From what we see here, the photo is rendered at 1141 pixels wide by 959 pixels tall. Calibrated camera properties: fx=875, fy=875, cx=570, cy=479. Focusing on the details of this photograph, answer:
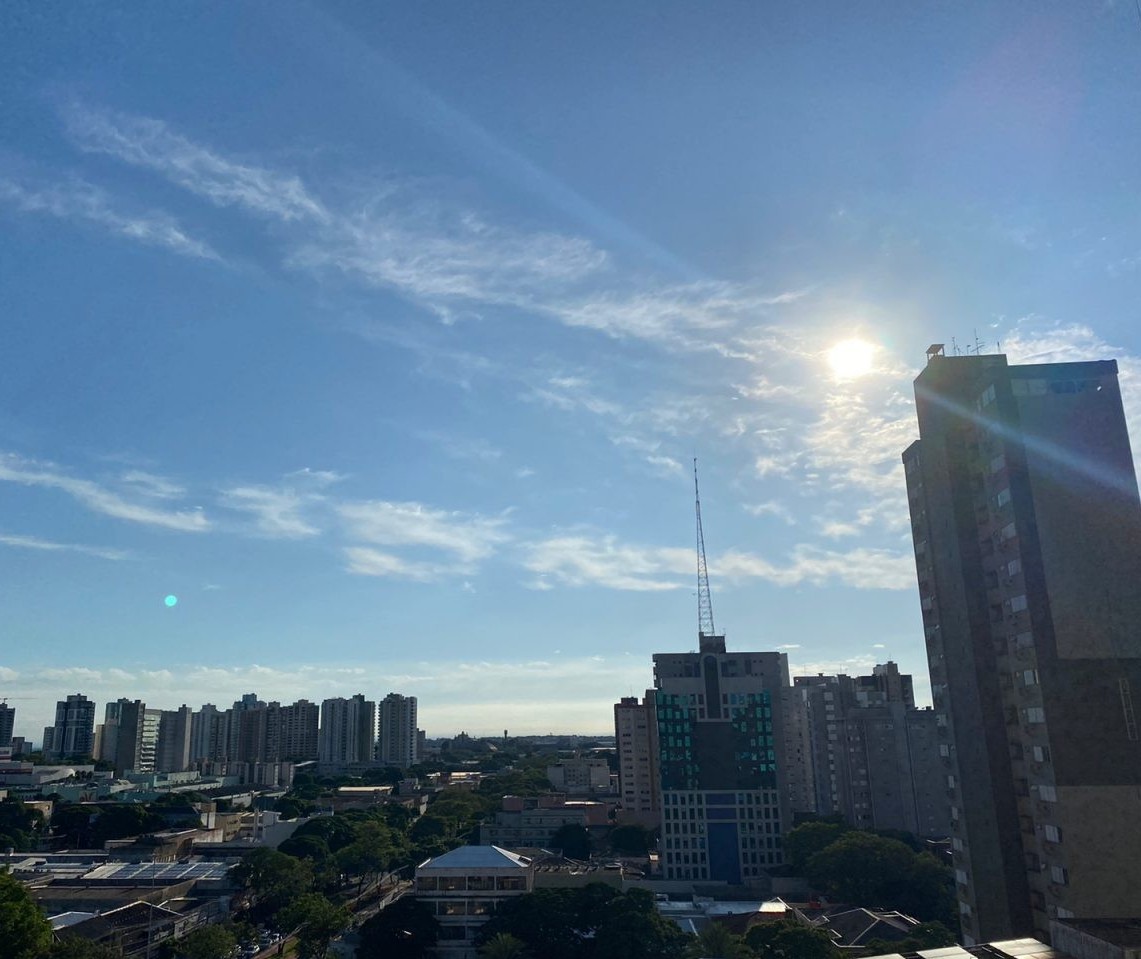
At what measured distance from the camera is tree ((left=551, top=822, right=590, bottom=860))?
102 meters

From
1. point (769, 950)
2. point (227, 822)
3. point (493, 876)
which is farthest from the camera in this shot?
point (227, 822)

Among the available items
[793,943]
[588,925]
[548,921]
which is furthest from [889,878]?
[548,921]

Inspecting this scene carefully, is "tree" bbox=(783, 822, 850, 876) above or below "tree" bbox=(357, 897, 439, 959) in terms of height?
above

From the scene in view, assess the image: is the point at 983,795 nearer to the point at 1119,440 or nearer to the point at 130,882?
the point at 1119,440

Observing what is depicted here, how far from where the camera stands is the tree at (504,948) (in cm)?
5650

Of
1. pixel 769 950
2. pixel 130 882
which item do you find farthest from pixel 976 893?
pixel 130 882

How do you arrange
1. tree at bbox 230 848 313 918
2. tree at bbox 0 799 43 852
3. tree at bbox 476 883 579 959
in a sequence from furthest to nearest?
tree at bbox 0 799 43 852, tree at bbox 230 848 313 918, tree at bbox 476 883 579 959

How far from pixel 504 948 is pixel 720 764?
1678 inches

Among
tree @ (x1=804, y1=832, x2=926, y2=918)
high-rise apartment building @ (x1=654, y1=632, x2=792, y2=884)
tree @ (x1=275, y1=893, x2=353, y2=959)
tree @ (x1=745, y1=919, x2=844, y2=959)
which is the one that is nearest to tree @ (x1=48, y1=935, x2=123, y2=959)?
tree @ (x1=275, y1=893, x2=353, y2=959)

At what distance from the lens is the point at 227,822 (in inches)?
4572

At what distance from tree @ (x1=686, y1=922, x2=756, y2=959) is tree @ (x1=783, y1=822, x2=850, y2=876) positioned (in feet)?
107

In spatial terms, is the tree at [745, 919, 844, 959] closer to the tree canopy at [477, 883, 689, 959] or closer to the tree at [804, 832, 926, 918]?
the tree canopy at [477, 883, 689, 959]

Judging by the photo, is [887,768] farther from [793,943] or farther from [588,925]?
[793,943]

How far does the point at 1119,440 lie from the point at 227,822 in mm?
113621
